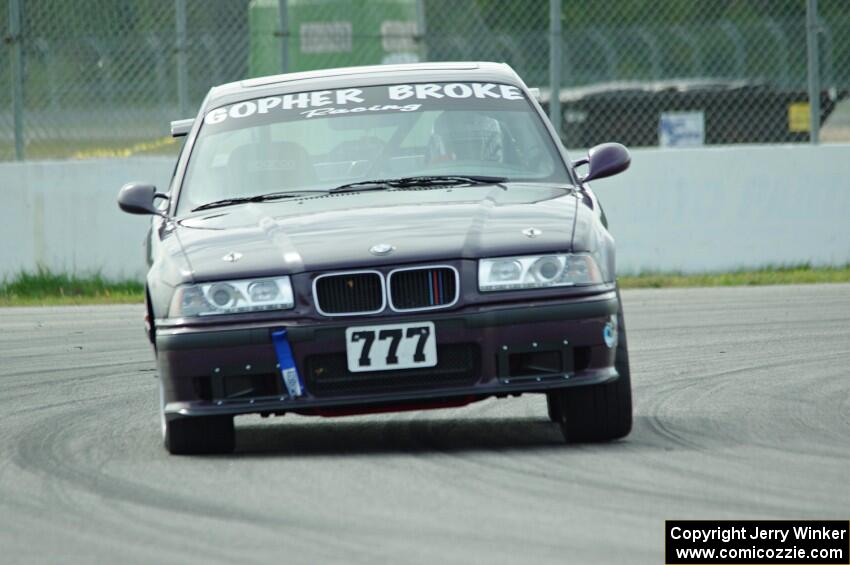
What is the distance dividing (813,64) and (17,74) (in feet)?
23.0

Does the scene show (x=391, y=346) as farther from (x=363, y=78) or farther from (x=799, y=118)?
(x=799, y=118)

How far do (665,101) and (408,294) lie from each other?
14.1 m

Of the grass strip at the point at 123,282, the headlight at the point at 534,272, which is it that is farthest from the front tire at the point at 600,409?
the grass strip at the point at 123,282

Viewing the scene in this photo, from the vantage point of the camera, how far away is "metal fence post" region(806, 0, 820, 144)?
15.8 m

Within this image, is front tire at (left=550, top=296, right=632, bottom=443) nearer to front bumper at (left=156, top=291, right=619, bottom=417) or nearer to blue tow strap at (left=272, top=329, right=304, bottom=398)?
front bumper at (left=156, top=291, right=619, bottom=417)

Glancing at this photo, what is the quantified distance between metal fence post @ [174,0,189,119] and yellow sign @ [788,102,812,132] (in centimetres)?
534

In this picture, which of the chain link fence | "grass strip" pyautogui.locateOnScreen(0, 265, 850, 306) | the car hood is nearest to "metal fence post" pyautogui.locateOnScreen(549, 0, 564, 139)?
the chain link fence

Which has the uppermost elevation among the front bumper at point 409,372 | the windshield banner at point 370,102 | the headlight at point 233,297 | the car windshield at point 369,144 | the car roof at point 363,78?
the car roof at point 363,78

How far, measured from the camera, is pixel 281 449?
7.08 meters

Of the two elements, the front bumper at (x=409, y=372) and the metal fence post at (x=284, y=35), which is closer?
the front bumper at (x=409, y=372)

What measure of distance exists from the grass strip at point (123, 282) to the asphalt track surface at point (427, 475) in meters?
5.02

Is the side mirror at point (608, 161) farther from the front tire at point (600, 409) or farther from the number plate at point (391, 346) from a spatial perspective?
the number plate at point (391, 346)

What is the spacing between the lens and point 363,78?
8.32 metres

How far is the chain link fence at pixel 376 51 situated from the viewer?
15.7 meters
